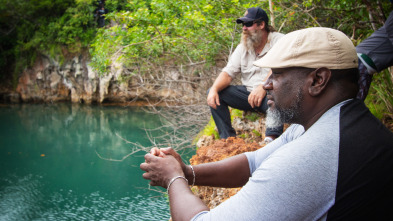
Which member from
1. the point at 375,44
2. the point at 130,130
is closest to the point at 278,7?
the point at 375,44

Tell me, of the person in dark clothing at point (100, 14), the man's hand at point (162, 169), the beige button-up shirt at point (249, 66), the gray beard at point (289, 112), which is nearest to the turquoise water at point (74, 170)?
the beige button-up shirt at point (249, 66)

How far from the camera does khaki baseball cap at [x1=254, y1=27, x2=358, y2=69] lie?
1.12m

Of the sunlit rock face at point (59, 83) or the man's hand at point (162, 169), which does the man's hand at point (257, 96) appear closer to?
the man's hand at point (162, 169)

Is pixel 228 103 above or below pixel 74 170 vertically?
above

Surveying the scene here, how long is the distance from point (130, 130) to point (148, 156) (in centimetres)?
1291

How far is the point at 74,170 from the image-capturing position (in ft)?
33.3

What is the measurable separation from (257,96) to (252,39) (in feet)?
2.23

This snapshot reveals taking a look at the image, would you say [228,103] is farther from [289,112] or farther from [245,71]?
[289,112]

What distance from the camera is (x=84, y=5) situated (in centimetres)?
1950

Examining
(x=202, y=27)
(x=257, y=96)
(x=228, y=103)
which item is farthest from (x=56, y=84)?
(x=257, y=96)

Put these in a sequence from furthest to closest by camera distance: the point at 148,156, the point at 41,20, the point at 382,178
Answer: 1. the point at 41,20
2. the point at 148,156
3. the point at 382,178

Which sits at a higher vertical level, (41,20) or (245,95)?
→ (41,20)

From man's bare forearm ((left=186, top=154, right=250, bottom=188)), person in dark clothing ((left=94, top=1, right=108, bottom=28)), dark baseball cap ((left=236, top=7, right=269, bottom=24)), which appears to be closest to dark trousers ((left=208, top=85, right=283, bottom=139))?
dark baseball cap ((left=236, top=7, right=269, bottom=24))

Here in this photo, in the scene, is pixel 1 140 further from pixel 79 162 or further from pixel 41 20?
pixel 41 20
